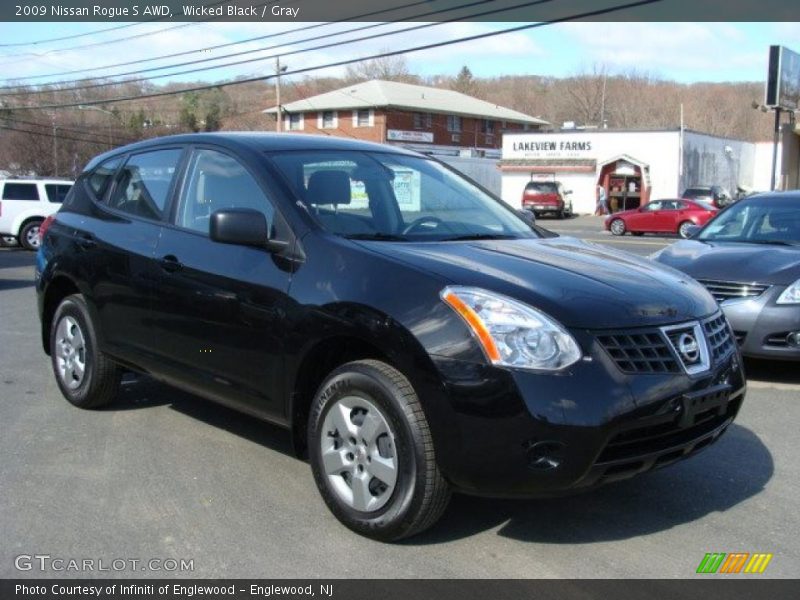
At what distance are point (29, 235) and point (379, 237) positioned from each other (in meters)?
19.5

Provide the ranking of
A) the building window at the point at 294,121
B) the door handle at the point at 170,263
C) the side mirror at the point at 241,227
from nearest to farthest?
the side mirror at the point at 241,227
the door handle at the point at 170,263
the building window at the point at 294,121

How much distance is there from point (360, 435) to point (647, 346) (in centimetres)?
125

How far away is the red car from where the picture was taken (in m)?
31.1

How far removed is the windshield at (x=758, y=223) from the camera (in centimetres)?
723

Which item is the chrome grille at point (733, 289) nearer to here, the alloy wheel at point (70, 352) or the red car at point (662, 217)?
the alloy wheel at point (70, 352)

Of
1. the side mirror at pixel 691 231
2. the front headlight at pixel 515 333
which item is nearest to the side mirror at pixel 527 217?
the front headlight at pixel 515 333

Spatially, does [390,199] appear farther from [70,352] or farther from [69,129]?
[69,129]

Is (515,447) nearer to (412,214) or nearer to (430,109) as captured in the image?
(412,214)

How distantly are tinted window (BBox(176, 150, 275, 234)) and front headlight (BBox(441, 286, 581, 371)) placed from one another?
1.44 meters

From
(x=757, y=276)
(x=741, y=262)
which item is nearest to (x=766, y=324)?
(x=757, y=276)

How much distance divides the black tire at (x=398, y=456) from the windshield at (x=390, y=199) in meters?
0.78

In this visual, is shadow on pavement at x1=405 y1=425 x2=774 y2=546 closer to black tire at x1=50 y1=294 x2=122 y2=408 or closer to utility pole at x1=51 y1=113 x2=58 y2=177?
black tire at x1=50 y1=294 x2=122 y2=408

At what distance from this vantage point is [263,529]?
3592 mm
